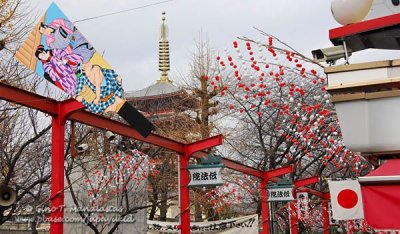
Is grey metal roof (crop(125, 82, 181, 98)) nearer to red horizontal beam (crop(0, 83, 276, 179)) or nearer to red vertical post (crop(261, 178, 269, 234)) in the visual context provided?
red vertical post (crop(261, 178, 269, 234))

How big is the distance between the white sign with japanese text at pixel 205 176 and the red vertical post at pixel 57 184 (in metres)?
4.31

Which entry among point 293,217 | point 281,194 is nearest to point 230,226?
point 293,217

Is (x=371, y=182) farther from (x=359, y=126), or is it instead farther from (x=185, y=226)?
(x=185, y=226)

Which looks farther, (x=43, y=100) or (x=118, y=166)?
(x=118, y=166)

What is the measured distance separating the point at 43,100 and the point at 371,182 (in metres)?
5.06

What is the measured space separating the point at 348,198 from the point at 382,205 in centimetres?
173

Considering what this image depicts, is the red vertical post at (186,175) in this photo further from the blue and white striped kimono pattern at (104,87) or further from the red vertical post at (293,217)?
the red vertical post at (293,217)

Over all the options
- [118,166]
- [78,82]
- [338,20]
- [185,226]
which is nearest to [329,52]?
[338,20]

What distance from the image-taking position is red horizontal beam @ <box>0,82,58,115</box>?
697cm

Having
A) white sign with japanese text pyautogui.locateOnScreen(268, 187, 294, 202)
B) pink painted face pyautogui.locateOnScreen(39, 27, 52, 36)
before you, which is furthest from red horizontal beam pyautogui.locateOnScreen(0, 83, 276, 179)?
white sign with japanese text pyautogui.locateOnScreen(268, 187, 294, 202)

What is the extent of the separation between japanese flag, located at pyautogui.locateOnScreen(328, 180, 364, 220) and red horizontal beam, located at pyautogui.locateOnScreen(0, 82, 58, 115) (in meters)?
4.37

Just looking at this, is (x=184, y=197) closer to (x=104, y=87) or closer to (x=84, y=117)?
(x=84, y=117)

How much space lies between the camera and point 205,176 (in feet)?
36.8

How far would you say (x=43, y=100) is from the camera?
7395 mm
